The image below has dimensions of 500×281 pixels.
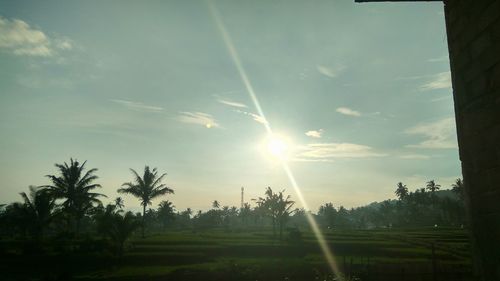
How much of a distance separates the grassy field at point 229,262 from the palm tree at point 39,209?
18.7 feet

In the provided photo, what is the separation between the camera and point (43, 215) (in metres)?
32.8

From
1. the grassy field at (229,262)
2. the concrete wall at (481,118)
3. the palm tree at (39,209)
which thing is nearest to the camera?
the concrete wall at (481,118)

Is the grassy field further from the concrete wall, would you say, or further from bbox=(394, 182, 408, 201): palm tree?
bbox=(394, 182, 408, 201): palm tree

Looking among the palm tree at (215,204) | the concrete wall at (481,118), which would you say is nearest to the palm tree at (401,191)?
the palm tree at (215,204)

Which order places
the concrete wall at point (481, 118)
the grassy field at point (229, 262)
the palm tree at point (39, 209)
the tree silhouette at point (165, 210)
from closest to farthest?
the concrete wall at point (481, 118) → the grassy field at point (229, 262) → the palm tree at point (39, 209) → the tree silhouette at point (165, 210)

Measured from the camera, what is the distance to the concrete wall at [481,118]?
10.2ft

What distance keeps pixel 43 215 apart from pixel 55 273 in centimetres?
1250

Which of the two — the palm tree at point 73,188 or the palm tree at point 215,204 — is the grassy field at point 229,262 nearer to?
the palm tree at point 73,188

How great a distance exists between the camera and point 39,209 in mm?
32406

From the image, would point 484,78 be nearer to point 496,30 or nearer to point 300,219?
point 496,30

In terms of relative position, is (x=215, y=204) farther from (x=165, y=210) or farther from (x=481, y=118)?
(x=481, y=118)

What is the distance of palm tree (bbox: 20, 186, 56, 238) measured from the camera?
32344mm

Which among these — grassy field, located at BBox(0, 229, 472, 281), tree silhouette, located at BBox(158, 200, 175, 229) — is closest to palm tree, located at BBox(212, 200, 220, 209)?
tree silhouette, located at BBox(158, 200, 175, 229)

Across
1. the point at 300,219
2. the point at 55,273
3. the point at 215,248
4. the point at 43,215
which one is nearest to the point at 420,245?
the point at 215,248
